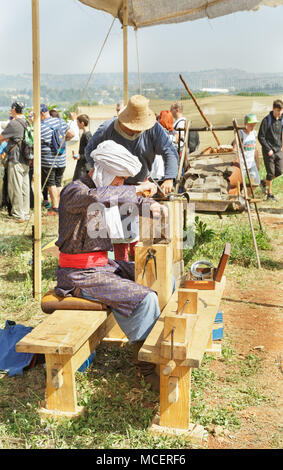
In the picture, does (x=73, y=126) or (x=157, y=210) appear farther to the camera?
(x=73, y=126)

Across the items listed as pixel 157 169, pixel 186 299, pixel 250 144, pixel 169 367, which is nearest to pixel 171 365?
pixel 169 367

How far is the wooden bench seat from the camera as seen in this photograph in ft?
8.71

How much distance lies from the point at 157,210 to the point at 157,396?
49.4 inches

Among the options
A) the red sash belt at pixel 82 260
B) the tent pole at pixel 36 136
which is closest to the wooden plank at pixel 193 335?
the red sash belt at pixel 82 260

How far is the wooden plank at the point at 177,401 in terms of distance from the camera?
2650 millimetres

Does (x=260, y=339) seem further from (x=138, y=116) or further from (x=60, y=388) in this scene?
(x=138, y=116)

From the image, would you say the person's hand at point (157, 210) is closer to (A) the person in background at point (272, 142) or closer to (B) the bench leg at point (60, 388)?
(B) the bench leg at point (60, 388)

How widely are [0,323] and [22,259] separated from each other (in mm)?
1885

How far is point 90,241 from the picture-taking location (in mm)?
3113

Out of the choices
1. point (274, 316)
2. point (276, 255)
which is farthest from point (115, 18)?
point (274, 316)

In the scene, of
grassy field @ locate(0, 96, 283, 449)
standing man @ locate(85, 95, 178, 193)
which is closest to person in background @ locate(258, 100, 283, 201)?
grassy field @ locate(0, 96, 283, 449)

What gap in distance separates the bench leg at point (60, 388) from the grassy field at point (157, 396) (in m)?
0.08

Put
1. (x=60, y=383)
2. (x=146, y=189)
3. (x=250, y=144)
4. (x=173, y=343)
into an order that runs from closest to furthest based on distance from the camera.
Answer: (x=173, y=343)
(x=60, y=383)
(x=146, y=189)
(x=250, y=144)

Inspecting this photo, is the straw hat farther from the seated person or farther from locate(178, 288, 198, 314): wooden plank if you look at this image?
locate(178, 288, 198, 314): wooden plank
